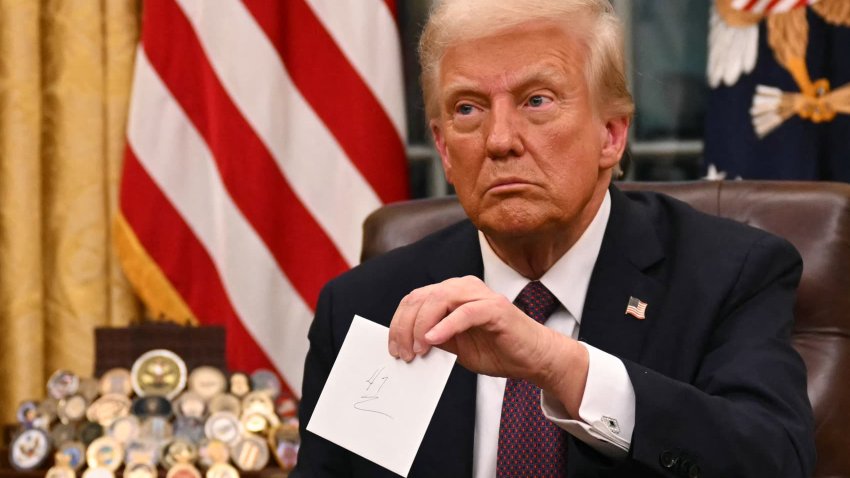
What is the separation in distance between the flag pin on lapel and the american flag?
1.55 meters

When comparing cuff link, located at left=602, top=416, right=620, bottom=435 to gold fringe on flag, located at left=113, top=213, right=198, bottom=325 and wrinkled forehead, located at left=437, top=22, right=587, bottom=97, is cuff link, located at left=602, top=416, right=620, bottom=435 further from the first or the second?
gold fringe on flag, located at left=113, top=213, right=198, bottom=325

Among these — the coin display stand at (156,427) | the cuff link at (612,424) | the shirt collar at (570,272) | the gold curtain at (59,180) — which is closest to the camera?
the cuff link at (612,424)

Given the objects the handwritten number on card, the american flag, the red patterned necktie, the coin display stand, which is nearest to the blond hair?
the red patterned necktie

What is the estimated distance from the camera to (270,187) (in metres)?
3.32

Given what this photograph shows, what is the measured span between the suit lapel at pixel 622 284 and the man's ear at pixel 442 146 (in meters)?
0.30

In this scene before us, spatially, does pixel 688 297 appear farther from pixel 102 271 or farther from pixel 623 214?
pixel 102 271

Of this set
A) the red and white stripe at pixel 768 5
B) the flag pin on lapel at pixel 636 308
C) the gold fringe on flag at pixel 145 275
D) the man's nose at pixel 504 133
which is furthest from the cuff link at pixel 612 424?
the gold fringe on flag at pixel 145 275

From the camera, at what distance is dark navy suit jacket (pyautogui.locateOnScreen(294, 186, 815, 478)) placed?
156 centimetres

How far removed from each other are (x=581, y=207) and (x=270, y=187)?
1.60 m

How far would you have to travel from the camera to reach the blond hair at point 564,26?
1845mm

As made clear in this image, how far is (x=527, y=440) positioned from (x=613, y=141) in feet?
1.79

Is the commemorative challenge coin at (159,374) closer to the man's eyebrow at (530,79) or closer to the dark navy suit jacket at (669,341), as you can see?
the dark navy suit jacket at (669,341)

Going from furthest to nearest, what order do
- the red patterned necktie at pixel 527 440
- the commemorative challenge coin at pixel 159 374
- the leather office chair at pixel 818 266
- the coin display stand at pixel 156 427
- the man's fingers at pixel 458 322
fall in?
the commemorative challenge coin at pixel 159 374 < the coin display stand at pixel 156 427 < the leather office chair at pixel 818 266 < the red patterned necktie at pixel 527 440 < the man's fingers at pixel 458 322

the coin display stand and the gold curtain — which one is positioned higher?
the gold curtain
